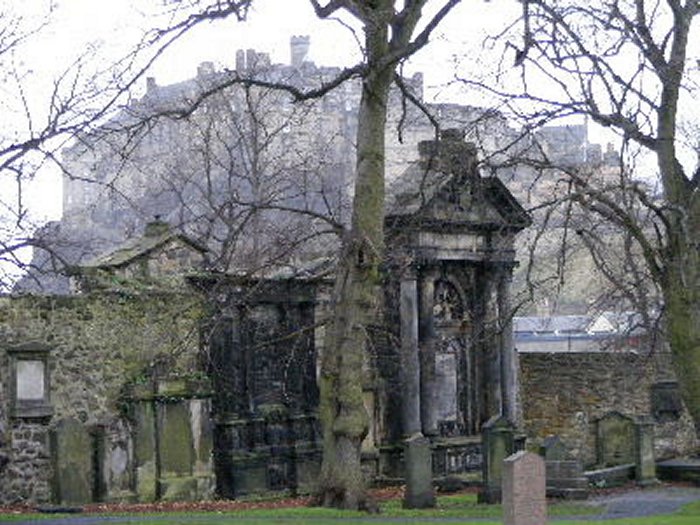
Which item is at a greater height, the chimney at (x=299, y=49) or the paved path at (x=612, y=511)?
the chimney at (x=299, y=49)

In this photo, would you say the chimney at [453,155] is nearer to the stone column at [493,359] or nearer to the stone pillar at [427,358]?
the stone pillar at [427,358]

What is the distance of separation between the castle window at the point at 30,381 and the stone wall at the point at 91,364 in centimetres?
8

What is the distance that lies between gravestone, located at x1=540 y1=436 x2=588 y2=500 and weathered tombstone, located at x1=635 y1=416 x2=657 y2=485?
11.8 ft

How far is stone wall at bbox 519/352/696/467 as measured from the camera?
2836 cm

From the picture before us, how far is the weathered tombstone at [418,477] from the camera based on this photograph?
1825cm

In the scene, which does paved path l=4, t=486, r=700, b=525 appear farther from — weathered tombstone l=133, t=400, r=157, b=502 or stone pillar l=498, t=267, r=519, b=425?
stone pillar l=498, t=267, r=519, b=425

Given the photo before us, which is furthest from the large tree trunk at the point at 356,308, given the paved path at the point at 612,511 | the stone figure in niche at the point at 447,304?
the stone figure in niche at the point at 447,304

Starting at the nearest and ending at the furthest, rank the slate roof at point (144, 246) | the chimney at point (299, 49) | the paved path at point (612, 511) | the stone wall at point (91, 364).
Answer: the paved path at point (612, 511)
the stone wall at point (91, 364)
the slate roof at point (144, 246)
the chimney at point (299, 49)

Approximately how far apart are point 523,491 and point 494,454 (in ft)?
24.2

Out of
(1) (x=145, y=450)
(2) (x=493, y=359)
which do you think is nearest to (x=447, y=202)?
(2) (x=493, y=359)

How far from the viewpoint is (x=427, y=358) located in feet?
78.4

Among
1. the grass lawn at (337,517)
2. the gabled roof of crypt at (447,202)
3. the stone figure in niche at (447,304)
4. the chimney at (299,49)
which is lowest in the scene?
the grass lawn at (337,517)

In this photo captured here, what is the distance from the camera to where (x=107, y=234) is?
201ft

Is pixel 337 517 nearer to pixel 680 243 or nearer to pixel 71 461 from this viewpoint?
pixel 71 461
